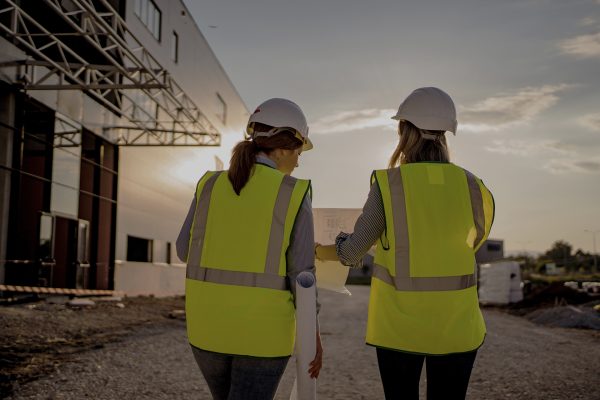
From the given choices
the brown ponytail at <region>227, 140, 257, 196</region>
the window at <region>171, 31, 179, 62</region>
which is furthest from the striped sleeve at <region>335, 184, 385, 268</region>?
the window at <region>171, 31, 179, 62</region>

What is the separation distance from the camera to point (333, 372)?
738cm

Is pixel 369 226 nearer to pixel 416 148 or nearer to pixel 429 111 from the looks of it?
pixel 416 148

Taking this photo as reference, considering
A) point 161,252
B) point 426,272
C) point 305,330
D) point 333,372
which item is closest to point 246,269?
point 305,330

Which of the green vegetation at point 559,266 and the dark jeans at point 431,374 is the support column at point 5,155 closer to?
the dark jeans at point 431,374

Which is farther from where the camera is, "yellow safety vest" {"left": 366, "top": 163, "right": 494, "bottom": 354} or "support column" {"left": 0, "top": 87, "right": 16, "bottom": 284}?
"support column" {"left": 0, "top": 87, "right": 16, "bottom": 284}

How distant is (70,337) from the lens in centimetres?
1008

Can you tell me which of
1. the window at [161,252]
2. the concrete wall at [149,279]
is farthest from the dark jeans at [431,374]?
the window at [161,252]

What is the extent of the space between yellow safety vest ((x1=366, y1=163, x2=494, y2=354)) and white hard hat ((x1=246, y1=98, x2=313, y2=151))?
1.31ft

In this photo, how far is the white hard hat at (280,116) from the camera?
2.56 m

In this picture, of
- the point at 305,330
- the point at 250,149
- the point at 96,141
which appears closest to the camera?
the point at 305,330

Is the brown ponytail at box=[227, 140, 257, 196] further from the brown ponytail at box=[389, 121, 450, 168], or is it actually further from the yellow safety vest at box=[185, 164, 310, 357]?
the brown ponytail at box=[389, 121, 450, 168]

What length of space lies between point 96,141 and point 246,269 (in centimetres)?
1872

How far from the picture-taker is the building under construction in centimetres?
1438

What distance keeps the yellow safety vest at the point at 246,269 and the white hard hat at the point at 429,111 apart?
0.69m
